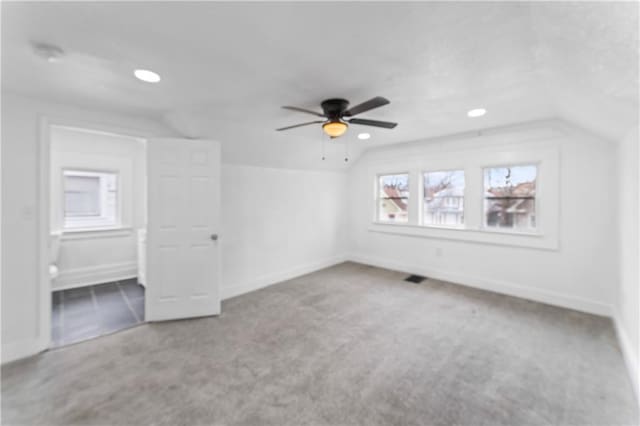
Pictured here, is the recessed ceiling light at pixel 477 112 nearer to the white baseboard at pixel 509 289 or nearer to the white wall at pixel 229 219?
the white baseboard at pixel 509 289

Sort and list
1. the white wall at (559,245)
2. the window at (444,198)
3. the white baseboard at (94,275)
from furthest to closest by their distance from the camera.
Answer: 1. the window at (444,198)
2. the white baseboard at (94,275)
3. the white wall at (559,245)

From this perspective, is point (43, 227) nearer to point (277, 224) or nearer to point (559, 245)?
point (277, 224)

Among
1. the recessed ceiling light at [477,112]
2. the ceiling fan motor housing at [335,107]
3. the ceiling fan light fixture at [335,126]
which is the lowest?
the ceiling fan light fixture at [335,126]

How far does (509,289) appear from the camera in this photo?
3.91 m

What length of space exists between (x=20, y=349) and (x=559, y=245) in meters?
6.16

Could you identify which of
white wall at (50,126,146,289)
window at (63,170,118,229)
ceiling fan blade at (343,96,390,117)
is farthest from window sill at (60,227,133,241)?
ceiling fan blade at (343,96,390,117)

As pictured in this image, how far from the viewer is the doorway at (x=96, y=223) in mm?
3838

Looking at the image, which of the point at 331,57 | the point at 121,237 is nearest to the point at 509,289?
the point at 331,57

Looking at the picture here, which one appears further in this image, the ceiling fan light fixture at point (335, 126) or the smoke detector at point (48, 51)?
the ceiling fan light fixture at point (335, 126)

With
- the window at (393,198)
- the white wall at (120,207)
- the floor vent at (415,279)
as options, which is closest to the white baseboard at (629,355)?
the floor vent at (415,279)

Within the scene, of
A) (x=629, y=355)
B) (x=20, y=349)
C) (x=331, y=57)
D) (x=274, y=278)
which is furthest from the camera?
(x=274, y=278)

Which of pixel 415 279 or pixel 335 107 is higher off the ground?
pixel 335 107

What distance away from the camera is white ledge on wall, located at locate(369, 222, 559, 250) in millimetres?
3631

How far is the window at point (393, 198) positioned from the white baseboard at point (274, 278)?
1.44 meters
